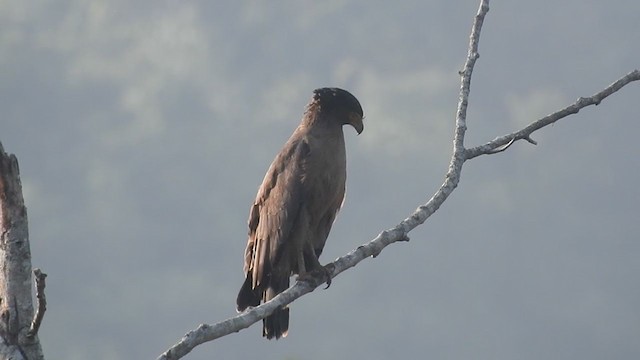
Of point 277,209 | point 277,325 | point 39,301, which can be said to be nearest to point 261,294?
point 277,325

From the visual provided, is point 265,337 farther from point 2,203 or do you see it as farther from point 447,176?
point 2,203

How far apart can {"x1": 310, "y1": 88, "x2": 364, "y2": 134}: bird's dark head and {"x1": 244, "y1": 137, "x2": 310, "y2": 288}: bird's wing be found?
0.35 m

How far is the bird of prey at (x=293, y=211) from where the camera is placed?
23.1 ft

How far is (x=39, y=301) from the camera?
4.08 meters

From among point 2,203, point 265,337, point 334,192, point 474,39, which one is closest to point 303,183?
point 334,192

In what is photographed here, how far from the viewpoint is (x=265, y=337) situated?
7.23 metres

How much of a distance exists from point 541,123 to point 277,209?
1.77m

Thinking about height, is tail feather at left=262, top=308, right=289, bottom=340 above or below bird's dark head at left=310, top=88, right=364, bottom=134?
below

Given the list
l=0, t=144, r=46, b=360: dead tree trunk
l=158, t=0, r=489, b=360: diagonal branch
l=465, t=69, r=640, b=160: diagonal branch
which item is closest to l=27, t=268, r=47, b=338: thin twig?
l=0, t=144, r=46, b=360: dead tree trunk

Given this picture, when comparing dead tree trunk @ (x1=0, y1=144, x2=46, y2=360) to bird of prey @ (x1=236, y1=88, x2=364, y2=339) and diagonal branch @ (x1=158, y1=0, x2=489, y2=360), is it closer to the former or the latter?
diagonal branch @ (x1=158, y1=0, x2=489, y2=360)

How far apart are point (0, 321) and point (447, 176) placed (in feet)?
8.31

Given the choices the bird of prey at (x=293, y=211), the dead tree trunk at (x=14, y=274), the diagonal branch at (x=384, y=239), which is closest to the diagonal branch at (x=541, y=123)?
the diagonal branch at (x=384, y=239)

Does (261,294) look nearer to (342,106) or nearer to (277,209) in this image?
(277,209)

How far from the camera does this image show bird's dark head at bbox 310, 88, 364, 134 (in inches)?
294
